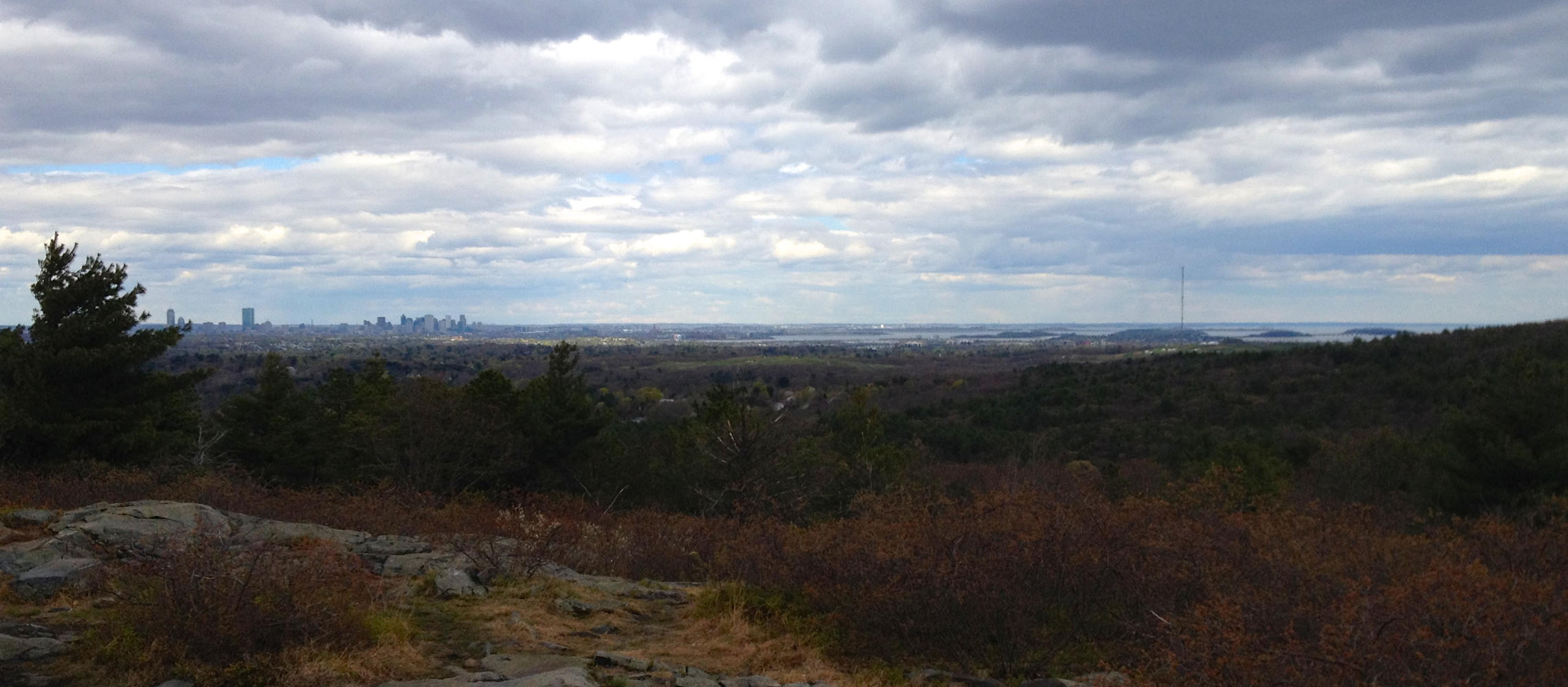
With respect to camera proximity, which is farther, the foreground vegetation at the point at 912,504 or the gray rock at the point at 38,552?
the gray rock at the point at 38,552

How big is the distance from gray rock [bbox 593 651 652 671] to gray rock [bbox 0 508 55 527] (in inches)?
314

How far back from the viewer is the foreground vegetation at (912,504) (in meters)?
6.20

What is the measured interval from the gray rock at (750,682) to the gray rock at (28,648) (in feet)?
15.1

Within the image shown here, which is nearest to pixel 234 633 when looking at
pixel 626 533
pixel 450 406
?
pixel 626 533

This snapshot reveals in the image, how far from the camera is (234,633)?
610cm

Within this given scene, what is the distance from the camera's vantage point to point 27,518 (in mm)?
10875

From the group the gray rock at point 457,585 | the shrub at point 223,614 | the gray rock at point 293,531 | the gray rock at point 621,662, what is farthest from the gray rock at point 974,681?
the gray rock at point 293,531

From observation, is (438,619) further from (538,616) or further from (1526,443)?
(1526,443)

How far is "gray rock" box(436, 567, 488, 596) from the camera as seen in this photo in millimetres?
9188

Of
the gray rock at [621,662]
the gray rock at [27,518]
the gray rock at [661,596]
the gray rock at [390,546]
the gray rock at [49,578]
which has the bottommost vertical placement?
the gray rock at [661,596]

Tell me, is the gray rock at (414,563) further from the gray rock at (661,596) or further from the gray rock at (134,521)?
the gray rock at (661,596)

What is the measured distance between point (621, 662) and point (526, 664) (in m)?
0.71

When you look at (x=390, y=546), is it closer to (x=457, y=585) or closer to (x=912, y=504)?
(x=457, y=585)

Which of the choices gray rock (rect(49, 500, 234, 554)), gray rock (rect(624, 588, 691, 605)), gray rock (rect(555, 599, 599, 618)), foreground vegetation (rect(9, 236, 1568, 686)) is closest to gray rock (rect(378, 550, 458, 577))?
foreground vegetation (rect(9, 236, 1568, 686))
